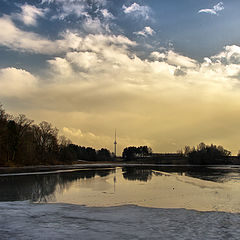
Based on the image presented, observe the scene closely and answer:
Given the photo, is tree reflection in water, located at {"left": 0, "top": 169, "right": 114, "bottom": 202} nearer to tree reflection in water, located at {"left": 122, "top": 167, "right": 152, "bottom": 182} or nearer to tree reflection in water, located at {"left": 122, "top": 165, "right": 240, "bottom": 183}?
tree reflection in water, located at {"left": 122, "top": 167, "right": 152, "bottom": 182}

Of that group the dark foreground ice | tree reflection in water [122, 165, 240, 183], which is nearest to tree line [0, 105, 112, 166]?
tree reflection in water [122, 165, 240, 183]

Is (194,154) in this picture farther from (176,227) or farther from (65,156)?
(176,227)

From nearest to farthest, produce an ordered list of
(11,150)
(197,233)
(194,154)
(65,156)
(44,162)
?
(197,233) < (11,150) < (44,162) < (65,156) < (194,154)

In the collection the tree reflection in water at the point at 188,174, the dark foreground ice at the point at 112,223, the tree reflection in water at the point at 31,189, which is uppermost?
the dark foreground ice at the point at 112,223

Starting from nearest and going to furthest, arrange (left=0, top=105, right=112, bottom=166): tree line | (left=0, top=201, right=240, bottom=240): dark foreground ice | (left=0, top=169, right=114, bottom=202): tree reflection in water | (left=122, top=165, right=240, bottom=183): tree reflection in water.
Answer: (left=0, top=201, right=240, bottom=240): dark foreground ice, (left=0, top=169, right=114, bottom=202): tree reflection in water, (left=122, top=165, right=240, bottom=183): tree reflection in water, (left=0, top=105, right=112, bottom=166): tree line

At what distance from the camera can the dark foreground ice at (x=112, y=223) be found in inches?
363

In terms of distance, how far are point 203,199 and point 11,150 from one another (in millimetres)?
64148

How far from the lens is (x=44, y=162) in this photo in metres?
90.2

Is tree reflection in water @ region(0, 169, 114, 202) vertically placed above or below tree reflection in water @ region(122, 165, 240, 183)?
above

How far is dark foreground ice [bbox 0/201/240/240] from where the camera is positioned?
9.21 meters

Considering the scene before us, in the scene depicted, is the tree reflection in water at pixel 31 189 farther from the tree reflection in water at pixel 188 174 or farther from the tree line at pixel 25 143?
the tree line at pixel 25 143

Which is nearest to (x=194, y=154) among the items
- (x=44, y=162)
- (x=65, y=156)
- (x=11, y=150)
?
(x=65, y=156)

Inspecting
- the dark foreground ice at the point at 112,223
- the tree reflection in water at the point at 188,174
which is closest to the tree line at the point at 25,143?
the tree reflection in water at the point at 188,174

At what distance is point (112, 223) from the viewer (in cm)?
1091
